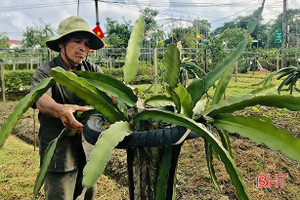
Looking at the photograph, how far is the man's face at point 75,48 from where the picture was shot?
1.31 metres

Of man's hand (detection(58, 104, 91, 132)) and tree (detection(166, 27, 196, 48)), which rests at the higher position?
tree (detection(166, 27, 196, 48))

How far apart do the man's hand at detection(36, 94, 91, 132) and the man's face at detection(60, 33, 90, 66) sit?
1.12ft

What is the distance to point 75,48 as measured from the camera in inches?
51.9

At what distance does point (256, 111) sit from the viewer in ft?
12.1

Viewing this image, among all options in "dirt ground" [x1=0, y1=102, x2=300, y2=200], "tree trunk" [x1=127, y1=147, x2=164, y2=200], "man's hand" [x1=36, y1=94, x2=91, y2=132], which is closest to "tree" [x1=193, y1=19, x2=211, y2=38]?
"dirt ground" [x1=0, y1=102, x2=300, y2=200]

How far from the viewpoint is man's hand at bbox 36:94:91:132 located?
2.72 feet

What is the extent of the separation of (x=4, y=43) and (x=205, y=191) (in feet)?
84.0

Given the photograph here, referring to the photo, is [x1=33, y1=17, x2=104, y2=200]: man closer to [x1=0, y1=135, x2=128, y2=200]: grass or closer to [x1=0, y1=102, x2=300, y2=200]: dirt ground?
[x1=0, y1=135, x2=128, y2=200]: grass

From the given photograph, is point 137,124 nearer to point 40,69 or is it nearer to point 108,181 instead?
point 40,69

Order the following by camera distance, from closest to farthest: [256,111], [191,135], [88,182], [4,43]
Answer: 1. [88,182]
2. [191,135]
3. [256,111]
4. [4,43]

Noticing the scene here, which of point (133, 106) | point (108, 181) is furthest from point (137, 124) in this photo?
point (108, 181)

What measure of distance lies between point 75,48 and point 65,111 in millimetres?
547

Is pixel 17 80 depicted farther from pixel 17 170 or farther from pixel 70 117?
Result: pixel 70 117

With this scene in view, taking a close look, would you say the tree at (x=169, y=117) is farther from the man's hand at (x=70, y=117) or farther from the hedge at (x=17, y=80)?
the hedge at (x=17, y=80)
